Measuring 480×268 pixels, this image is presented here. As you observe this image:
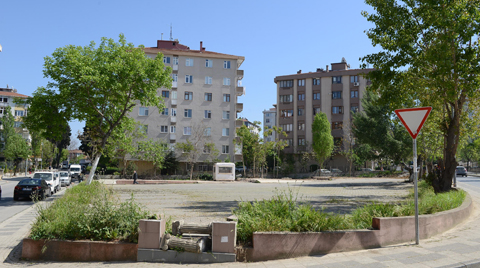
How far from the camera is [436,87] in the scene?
50.3 feet

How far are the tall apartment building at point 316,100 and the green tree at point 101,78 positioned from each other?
4973cm

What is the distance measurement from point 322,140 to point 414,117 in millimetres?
53443

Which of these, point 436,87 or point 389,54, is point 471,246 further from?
point 389,54

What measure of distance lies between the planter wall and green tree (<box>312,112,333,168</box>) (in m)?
52.8

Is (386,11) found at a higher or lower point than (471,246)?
higher

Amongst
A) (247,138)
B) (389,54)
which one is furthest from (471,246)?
(247,138)

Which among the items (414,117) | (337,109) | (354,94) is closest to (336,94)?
(337,109)

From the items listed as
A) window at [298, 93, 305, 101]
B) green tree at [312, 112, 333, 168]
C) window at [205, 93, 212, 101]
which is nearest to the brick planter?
window at [205, 93, 212, 101]

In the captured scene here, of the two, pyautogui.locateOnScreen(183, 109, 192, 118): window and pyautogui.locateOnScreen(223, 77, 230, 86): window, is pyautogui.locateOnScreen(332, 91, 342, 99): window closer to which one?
pyautogui.locateOnScreen(223, 77, 230, 86): window

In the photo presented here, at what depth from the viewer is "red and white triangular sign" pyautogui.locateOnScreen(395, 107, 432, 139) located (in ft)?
27.5

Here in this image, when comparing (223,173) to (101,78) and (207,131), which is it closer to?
(207,131)

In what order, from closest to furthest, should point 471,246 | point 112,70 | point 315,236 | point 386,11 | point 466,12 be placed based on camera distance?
point 315,236, point 471,246, point 466,12, point 386,11, point 112,70

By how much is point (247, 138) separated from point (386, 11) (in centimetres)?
4212

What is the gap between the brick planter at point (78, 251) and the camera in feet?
23.9
